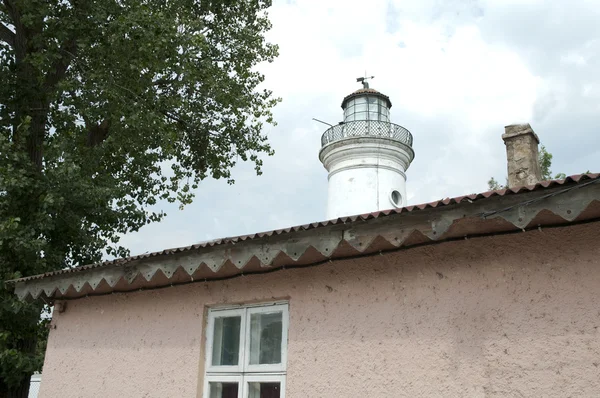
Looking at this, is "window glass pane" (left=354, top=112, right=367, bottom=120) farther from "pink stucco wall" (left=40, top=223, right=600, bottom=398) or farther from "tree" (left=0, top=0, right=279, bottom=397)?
"pink stucco wall" (left=40, top=223, right=600, bottom=398)

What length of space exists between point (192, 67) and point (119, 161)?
127 inches

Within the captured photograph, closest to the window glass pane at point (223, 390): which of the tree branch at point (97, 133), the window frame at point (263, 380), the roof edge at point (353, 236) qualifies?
the window frame at point (263, 380)

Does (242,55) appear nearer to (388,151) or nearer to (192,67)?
(192,67)

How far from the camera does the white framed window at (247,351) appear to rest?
5000 millimetres

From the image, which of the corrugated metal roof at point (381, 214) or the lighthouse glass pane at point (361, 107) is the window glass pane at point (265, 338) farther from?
the lighthouse glass pane at point (361, 107)

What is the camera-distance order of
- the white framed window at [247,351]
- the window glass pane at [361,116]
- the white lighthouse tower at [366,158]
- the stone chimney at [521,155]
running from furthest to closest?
the window glass pane at [361,116] < the white lighthouse tower at [366,158] < the stone chimney at [521,155] < the white framed window at [247,351]

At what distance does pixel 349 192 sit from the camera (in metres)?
23.8

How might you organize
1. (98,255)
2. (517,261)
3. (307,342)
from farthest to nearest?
(98,255) → (307,342) → (517,261)

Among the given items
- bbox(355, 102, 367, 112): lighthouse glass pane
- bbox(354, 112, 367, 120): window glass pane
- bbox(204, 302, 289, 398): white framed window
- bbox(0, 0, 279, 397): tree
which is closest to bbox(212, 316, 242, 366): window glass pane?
bbox(204, 302, 289, 398): white framed window

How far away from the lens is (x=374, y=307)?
449cm

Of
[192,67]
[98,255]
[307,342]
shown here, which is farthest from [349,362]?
[192,67]

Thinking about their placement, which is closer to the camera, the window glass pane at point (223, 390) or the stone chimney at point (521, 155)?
the window glass pane at point (223, 390)

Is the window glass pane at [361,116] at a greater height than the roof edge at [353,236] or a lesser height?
greater

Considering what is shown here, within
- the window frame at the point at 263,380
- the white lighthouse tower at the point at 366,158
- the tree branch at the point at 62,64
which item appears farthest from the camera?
the white lighthouse tower at the point at 366,158
